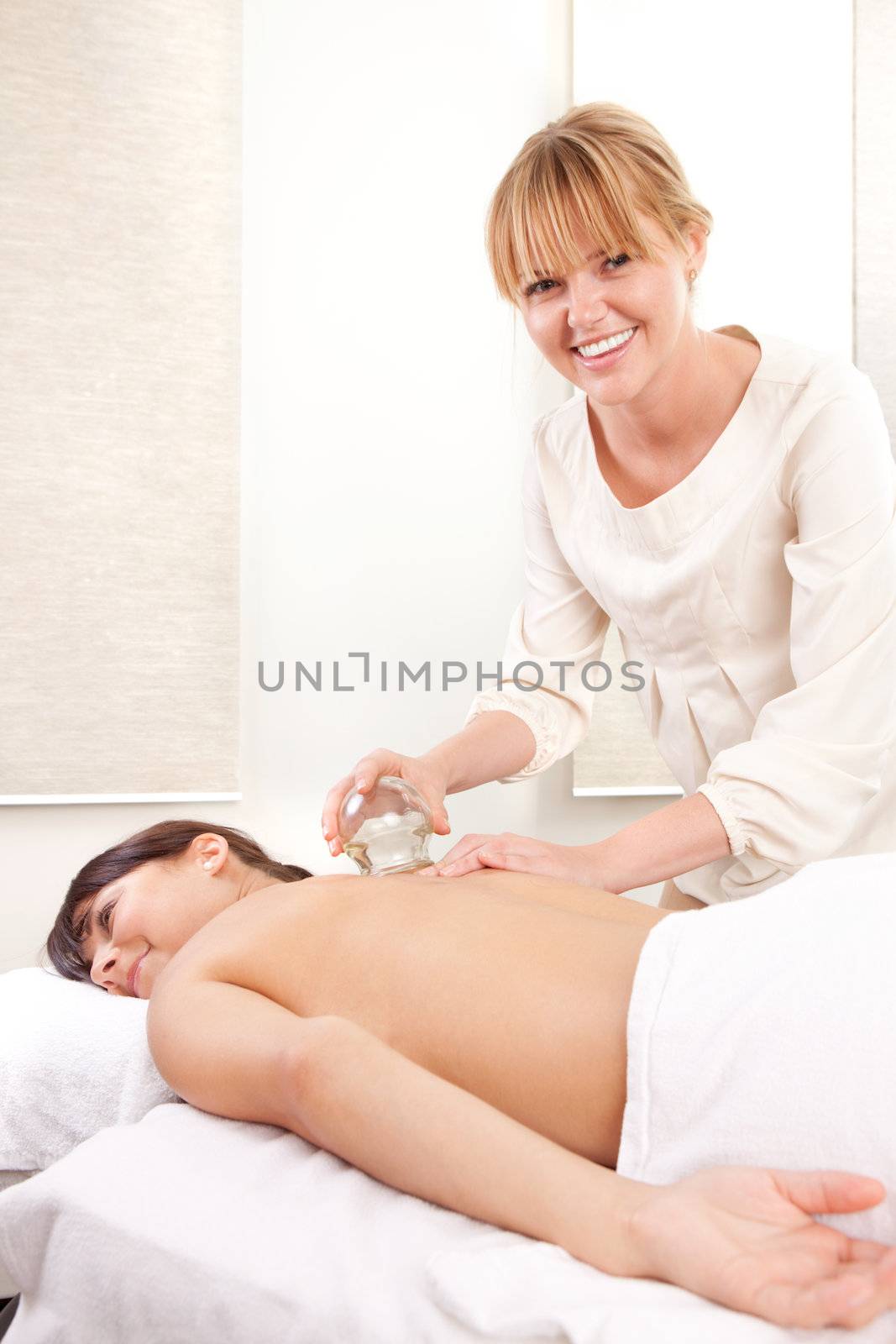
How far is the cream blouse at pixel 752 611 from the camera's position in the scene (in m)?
1.52

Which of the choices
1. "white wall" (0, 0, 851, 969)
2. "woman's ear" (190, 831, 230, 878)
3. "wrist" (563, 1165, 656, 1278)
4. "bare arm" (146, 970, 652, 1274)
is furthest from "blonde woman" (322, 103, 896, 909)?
"white wall" (0, 0, 851, 969)

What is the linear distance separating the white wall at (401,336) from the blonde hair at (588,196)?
1020mm

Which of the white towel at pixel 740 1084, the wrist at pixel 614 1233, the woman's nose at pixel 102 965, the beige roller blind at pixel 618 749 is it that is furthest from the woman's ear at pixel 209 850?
the beige roller blind at pixel 618 749

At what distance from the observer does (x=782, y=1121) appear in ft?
2.96

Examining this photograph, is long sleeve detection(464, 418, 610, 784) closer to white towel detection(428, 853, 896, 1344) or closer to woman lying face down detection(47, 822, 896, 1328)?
woman lying face down detection(47, 822, 896, 1328)

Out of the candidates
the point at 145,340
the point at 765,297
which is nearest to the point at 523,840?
the point at 145,340

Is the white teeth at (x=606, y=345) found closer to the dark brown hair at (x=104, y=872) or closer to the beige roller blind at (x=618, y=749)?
the dark brown hair at (x=104, y=872)

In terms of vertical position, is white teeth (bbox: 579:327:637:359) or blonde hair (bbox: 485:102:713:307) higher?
blonde hair (bbox: 485:102:713:307)

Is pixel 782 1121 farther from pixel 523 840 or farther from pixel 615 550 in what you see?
pixel 615 550

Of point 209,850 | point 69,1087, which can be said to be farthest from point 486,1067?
point 209,850

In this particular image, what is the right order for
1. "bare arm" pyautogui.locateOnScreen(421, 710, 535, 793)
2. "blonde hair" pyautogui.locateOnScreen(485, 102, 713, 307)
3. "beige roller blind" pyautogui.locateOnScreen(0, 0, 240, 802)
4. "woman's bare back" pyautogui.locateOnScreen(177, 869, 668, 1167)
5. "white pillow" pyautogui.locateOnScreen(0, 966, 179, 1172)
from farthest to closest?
1. "beige roller blind" pyautogui.locateOnScreen(0, 0, 240, 802)
2. "bare arm" pyautogui.locateOnScreen(421, 710, 535, 793)
3. "blonde hair" pyautogui.locateOnScreen(485, 102, 713, 307)
4. "white pillow" pyautogui.locateOnScreen(0, 966, 179, 1172)
5. "woman's bare back" pyautogui.locateOnScreen(177, 869, 668, 1167)

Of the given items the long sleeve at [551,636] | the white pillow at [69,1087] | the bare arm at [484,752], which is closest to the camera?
the white pillow at [69,1087]

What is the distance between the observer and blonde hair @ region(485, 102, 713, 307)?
5.06 feet

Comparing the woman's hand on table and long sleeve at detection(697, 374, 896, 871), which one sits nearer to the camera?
the woman's hand on table
